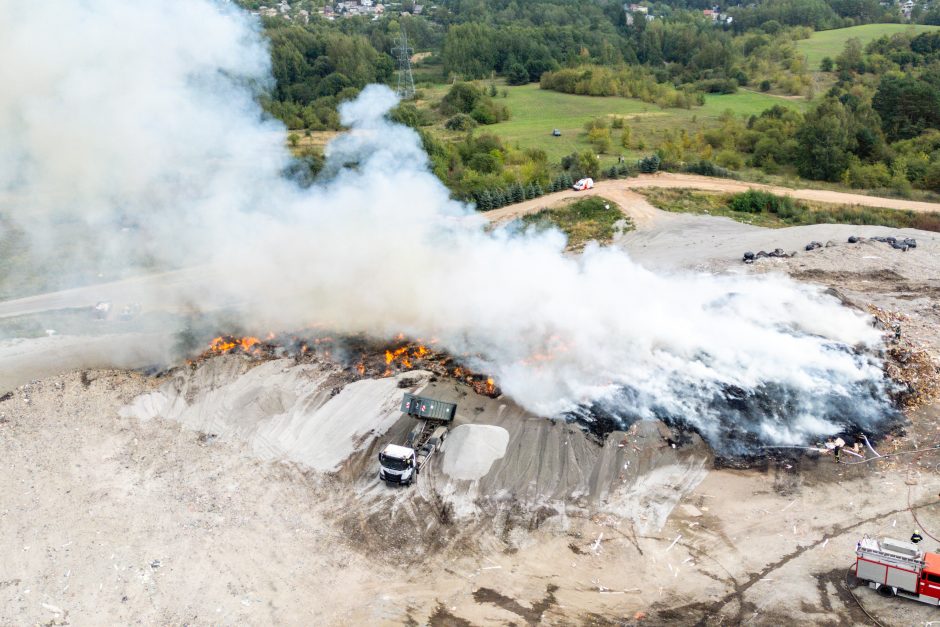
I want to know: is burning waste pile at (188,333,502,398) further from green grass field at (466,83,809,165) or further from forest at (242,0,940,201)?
green grass field at (466,83,809,165)

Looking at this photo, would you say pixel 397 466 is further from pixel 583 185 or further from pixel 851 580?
pixel 583 185

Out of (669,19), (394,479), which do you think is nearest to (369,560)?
(394,479)

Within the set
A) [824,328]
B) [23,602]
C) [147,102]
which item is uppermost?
[147,102]

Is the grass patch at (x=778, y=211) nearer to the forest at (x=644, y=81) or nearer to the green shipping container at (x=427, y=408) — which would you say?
the forest at (x=644, y=81)

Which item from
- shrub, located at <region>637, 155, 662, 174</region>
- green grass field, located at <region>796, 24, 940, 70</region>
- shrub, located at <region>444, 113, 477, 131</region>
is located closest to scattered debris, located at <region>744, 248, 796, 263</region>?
shrub, located at <region>637, 155, 662, 174</region>

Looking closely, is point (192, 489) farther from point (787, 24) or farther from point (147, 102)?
point (787, 24)
